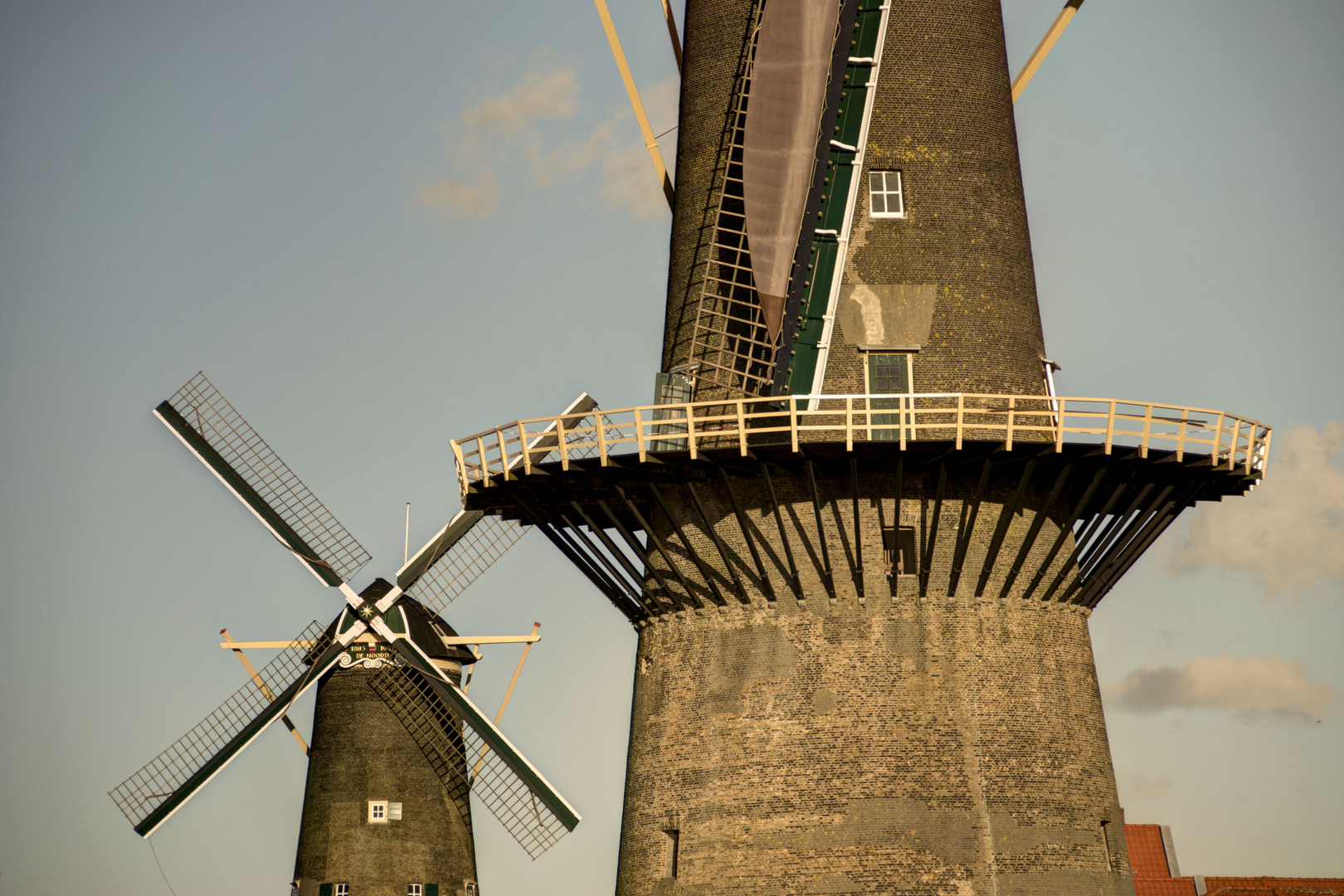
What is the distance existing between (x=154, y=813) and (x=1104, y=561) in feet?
54.8

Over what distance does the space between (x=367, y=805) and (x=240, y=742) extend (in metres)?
2.51

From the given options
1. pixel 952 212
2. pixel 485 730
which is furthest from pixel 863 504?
pixel 485 730

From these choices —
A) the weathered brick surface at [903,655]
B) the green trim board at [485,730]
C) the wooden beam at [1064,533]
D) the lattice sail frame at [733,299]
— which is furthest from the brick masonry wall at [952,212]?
the green trim board at [485,730]

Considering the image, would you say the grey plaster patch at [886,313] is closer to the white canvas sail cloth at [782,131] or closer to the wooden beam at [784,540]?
the white canvas sail cloth at [782,131]

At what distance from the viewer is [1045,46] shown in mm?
20406

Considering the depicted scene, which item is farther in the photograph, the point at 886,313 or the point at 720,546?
the point at 886,313

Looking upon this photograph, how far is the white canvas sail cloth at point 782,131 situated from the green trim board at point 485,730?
33.0 feet

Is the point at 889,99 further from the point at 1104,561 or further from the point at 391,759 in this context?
the point at 391,759

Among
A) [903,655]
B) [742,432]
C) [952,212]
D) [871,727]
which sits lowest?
[871,727]

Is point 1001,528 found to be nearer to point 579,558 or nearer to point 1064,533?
point 1064,533

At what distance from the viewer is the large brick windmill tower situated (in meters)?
17.0

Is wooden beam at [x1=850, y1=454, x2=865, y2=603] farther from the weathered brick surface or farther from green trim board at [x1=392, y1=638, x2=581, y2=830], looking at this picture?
green trim board at [x1=392, y1=638, x2=581, y2=830]

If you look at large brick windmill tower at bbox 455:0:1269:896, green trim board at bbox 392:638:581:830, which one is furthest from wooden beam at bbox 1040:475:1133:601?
green trim board at bbox 392:638:581:830

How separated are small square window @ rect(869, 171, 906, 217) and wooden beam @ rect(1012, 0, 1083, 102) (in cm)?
267
